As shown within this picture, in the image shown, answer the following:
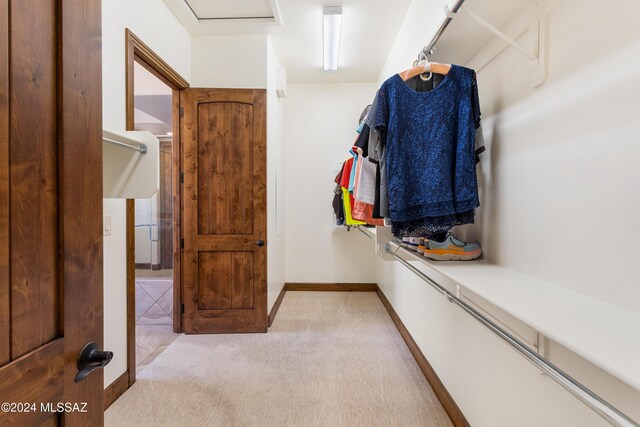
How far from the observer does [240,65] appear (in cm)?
291

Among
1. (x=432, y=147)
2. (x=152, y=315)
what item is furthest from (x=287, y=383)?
(x=152, y=315)

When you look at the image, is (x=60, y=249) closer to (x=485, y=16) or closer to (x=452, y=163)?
(x=452, y=163)

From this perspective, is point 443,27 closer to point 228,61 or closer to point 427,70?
point 427,70

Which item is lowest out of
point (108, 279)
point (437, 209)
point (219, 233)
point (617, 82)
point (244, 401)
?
point (244, 401)

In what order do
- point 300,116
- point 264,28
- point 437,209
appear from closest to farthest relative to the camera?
point 437,209
point 264,28
point 300,116

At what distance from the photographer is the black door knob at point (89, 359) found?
28.9 inches

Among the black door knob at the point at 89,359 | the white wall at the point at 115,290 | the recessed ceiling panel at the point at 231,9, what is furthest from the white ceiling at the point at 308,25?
the black door knob at the point at 89,359

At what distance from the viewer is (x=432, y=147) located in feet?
4.26

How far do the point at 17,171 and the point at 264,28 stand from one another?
2754 millimetres

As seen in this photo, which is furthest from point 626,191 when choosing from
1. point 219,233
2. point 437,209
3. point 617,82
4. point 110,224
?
point 219,233

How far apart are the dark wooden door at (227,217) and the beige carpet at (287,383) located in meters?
0.25

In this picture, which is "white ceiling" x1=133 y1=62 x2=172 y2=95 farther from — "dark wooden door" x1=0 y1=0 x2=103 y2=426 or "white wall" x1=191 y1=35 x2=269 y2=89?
"dark wooden door" x1=0 y1=0 x2=103 y2=426

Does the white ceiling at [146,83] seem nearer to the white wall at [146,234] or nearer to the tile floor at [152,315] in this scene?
the white wall at [146,234]

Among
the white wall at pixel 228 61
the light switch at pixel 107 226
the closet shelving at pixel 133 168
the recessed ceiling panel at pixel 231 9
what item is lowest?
the light switch at pixel 107 226
